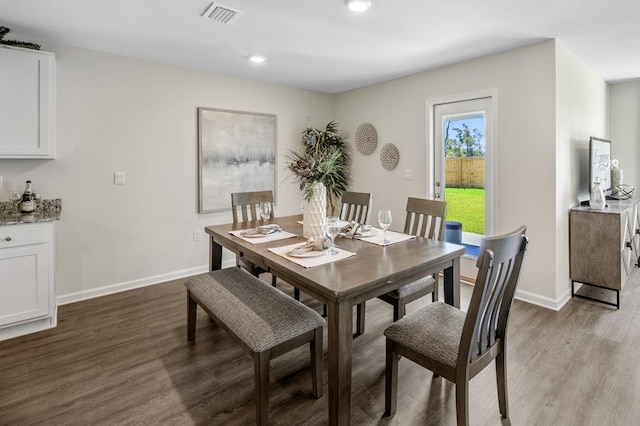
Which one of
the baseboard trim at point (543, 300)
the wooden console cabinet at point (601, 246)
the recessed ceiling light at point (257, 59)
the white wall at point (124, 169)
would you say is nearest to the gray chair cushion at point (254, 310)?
the white wall at point (124, 169)

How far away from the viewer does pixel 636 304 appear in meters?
3.08

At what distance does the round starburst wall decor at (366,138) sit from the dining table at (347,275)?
2479 mm

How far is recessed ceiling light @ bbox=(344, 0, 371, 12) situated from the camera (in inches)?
89.8

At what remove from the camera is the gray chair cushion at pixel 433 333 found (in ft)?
4.94

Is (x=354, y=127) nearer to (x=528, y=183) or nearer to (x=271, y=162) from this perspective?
(x=271, y=162)

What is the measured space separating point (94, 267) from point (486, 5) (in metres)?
3.99

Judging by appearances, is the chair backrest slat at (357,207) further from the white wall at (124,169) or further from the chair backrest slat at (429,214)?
the white wall at (124,169)

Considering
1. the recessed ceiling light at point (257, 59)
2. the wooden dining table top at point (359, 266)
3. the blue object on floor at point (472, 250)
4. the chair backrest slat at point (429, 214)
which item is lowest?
the blue object on floor at point (472, 250)

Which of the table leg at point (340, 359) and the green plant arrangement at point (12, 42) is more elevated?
the green plant arrangement at point (12, 42)

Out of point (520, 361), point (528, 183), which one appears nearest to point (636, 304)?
point (528, 183)

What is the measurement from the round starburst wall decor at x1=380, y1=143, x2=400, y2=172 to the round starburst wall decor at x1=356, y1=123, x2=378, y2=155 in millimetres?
178

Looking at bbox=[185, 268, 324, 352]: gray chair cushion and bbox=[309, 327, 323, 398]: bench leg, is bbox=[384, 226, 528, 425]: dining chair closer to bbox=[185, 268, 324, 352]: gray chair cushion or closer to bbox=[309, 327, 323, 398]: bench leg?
bbox=[309, 327, 323, 398]: bench leg

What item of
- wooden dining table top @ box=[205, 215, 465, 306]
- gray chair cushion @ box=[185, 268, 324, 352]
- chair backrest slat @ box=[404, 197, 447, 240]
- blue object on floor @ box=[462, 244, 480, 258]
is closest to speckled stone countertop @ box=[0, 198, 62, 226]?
gray chair cushion @ box=[185, 268, 324, 352]

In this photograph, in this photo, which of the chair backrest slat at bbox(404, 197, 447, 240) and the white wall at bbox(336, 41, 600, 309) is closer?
the chair backrest slat at bbox(404, 197, 447, 240)
